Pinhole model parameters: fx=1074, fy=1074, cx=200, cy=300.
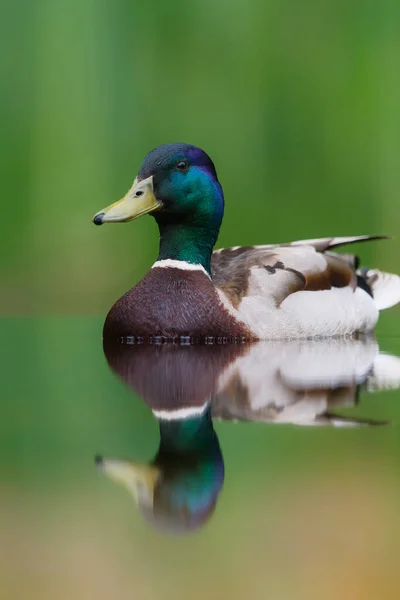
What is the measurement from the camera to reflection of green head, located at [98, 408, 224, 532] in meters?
2.06

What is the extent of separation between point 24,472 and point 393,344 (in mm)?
3992

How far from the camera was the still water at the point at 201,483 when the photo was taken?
67.7 inches

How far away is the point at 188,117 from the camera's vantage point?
10.2m

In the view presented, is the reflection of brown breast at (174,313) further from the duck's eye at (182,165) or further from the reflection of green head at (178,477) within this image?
the reflection of green head at (178,477)

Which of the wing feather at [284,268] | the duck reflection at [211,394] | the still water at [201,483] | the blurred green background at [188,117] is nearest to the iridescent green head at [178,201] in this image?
the wing feather at [284,268]

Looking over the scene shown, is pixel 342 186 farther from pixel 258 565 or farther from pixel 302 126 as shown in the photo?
pixel 258 565

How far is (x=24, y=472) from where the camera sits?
2.55 metres

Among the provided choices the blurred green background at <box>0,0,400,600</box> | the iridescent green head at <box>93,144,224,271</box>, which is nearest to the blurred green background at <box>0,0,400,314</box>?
the blurred green background at <box>0,0,400,600</box>

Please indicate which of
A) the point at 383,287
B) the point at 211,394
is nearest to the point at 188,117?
the point at 383,287

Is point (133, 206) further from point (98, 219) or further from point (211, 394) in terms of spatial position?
point (211, 394)

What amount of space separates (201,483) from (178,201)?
3.68 metres

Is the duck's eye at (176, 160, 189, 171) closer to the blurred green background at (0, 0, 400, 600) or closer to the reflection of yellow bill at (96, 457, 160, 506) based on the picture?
the blurred green background at (0, 0, 400, 600)

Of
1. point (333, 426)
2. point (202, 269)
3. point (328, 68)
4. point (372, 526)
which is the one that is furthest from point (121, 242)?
point (372, 526)

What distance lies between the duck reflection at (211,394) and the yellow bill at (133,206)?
682mm
